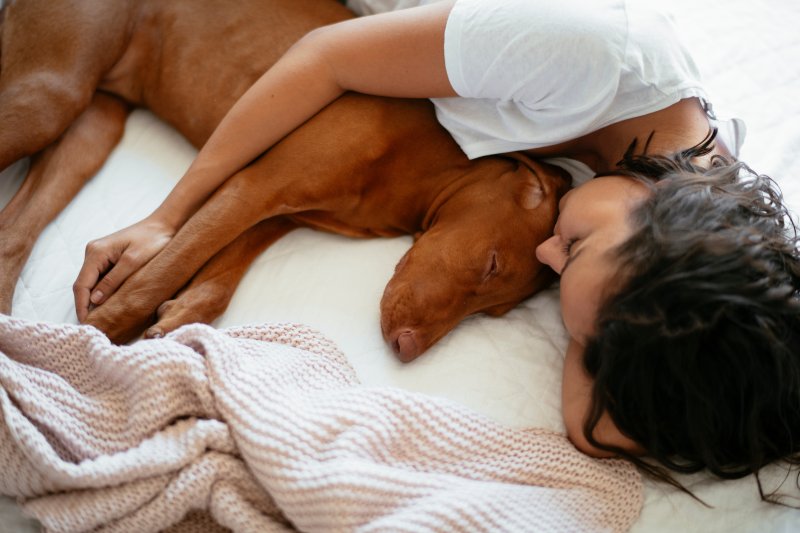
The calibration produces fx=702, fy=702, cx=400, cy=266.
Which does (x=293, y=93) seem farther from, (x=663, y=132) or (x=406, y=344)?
(x=663, y=132)

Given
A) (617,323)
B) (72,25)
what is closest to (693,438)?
(617,323)

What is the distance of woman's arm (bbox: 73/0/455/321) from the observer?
1.37 meters

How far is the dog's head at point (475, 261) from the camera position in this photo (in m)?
1.35

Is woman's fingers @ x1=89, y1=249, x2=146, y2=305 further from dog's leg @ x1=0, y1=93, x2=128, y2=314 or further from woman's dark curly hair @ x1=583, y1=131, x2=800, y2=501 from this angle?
woman's dark curly hair @ x1=583, y1=131, x2=800, y2=501

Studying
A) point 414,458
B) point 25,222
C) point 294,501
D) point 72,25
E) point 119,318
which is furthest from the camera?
point 72,25

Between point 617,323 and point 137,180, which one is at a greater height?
point 137,180

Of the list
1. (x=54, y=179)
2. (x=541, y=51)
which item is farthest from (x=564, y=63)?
(x=54, y=179)

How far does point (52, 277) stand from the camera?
1435mm

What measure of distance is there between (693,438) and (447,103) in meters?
0.81

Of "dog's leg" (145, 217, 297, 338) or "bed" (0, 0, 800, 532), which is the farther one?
"dog's leg" (145, 217, 297, 338)

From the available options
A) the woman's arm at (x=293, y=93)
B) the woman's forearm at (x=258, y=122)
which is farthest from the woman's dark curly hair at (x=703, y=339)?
the woman's forearm at (x=258, y=122)

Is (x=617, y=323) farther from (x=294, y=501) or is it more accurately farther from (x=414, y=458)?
(x=294, y=501)

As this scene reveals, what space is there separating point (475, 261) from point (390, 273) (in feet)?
0.68

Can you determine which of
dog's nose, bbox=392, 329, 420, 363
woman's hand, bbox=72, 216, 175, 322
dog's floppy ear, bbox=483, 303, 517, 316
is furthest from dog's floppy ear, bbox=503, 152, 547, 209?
woman's hand, bbox=72, 216, 175, 322
